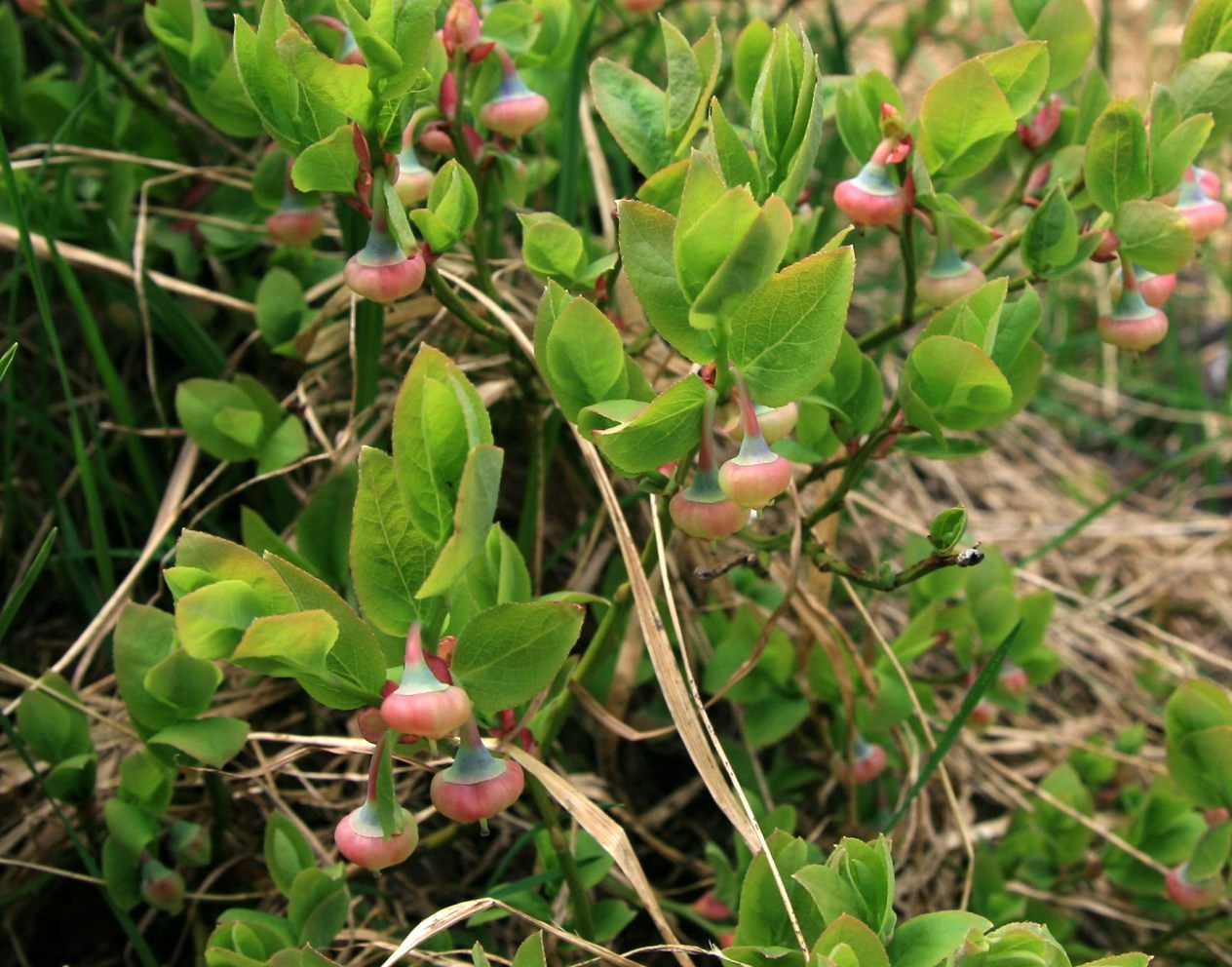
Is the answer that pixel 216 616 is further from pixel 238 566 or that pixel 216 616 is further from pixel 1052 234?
pixel 1052 234

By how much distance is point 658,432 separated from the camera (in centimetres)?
84

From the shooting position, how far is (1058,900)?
1.55 meters

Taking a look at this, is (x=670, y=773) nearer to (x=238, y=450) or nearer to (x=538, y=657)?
(x=238, y=450)

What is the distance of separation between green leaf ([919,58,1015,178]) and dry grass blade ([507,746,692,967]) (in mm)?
579

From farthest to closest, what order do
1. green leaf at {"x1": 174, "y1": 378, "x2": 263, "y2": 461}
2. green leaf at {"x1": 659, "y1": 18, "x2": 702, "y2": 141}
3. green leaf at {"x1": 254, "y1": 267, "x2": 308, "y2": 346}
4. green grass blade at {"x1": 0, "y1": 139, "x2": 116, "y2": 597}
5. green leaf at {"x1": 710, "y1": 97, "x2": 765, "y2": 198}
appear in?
green leaf at {"x1": 254, "y1": 267, "x2": 308, "y2": 346}
green leaf at {"x1": 174, "y1": 378, "x2": 263, "y2": 461}
green grass blade at {"x1": 0, "y1": 139, "x2": 116, "y2": 597}
green leaf at {"x1": 659, "y1": 18, "x2": 702, "y2": 141}
green leaf at {"x1": 710, "y1": 97, "x2": 765, "y2": 198}

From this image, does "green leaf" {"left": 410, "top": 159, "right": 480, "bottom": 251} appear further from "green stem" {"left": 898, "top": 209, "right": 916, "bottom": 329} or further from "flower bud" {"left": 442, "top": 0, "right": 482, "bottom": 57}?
"green stem" {"left": 898, "top": 209, "right": 916, "bottom": 329}

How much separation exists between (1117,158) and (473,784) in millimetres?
→ 696

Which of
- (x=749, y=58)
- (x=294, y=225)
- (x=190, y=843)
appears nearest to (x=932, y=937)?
(x=190, y=843)

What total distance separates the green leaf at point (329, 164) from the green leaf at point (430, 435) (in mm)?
198

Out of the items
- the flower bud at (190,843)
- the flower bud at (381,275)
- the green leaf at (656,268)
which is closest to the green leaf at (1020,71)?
the green leaf at (656,268)

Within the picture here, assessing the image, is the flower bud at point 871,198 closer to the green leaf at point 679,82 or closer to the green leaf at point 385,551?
the green leaf at point 679,82

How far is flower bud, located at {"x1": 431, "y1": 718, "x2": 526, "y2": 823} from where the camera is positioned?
86cm

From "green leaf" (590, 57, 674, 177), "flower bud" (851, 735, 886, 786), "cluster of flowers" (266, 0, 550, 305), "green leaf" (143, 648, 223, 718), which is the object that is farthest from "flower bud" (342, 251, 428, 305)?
"flower bud" (851, 735, 886, 786)

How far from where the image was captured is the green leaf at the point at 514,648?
84 cm
